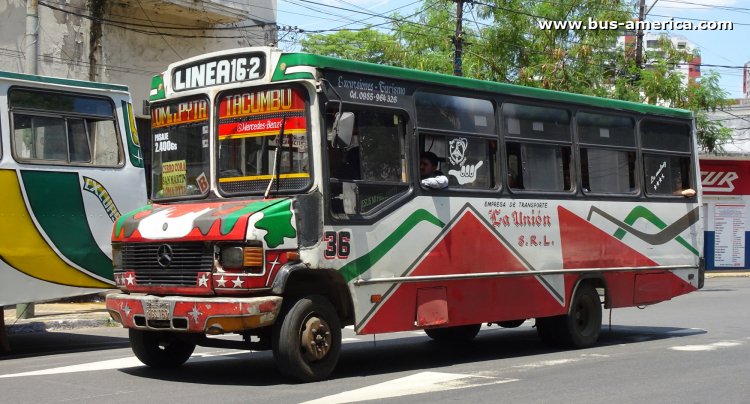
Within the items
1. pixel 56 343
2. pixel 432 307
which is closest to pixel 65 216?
pixel 56 343

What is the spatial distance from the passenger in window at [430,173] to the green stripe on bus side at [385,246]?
0.99ft

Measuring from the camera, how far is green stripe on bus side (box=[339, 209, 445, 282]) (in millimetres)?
9297

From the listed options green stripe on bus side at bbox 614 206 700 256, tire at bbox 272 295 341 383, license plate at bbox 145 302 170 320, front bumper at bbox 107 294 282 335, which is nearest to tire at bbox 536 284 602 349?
green stripe on bus side at bbox 614 206 700 256

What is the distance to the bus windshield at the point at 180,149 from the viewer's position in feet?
31.9

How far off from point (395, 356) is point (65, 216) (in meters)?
4.31

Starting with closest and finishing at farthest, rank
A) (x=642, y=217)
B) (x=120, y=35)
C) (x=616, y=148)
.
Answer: (x=616, y=148) → (x=642, y=217) → (x=120, y=35)

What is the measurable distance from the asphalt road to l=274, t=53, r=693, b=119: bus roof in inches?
115

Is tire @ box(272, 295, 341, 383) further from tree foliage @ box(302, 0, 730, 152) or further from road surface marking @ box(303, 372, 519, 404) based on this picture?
tree foliage @ box(302, 0, 730, 152)

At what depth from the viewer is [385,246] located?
969cm

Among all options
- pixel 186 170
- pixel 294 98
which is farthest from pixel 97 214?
pixel 294 98

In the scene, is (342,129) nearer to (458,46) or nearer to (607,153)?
(607,153)

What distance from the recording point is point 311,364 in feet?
29.6

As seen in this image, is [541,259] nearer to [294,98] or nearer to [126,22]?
[294,98]

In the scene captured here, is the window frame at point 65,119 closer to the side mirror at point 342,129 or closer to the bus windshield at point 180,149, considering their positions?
the bus windshield at point 180,149
